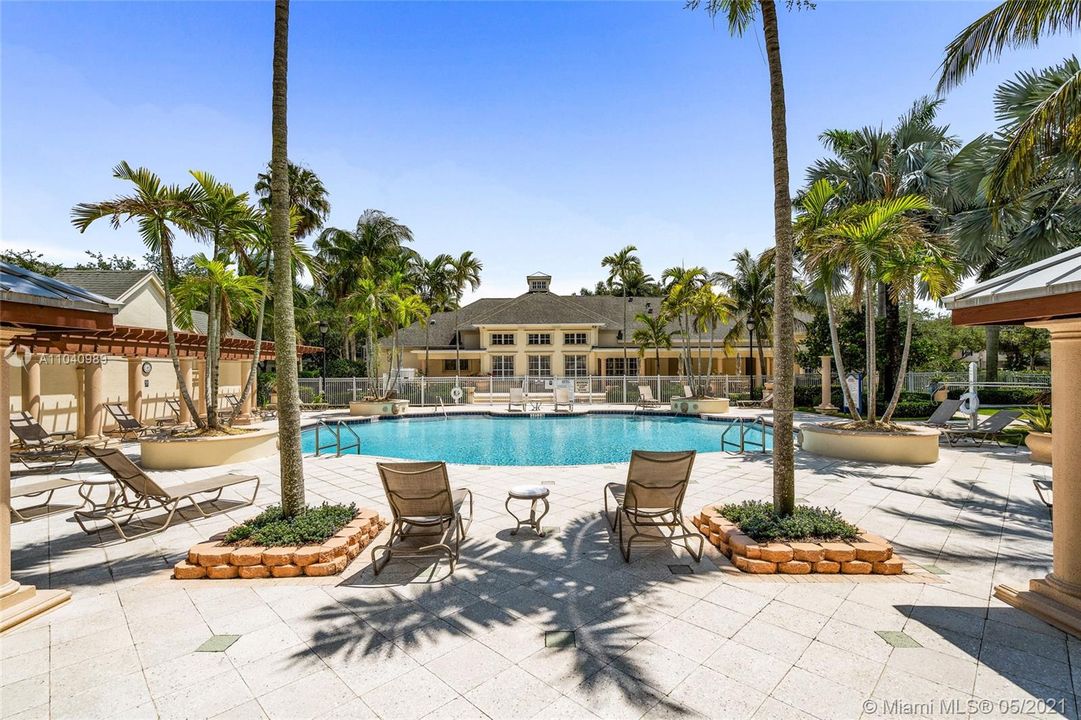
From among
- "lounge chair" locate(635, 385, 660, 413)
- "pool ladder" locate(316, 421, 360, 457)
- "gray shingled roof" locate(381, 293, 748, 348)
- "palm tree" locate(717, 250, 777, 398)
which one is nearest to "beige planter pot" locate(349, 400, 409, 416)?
"pool ladder" locate(316, 421, 360, 457)

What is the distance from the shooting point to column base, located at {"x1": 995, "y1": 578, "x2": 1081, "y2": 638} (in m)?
3.69

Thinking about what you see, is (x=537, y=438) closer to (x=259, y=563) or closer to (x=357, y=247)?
(x=259, y=563)

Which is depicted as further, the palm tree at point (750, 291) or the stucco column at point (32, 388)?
the palm tree at point (750, 291)

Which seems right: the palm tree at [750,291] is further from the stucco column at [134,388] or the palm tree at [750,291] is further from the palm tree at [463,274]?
the stucco column at [134,388]

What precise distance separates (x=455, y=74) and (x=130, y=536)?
12.0m

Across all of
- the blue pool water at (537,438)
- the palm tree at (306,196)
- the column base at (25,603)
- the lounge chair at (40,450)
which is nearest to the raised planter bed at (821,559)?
the column base at (25,603)

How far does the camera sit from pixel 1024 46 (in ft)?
24.5

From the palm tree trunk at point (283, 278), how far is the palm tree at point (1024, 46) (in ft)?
35.4

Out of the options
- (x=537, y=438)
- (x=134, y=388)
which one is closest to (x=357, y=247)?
(x=134, y=388)

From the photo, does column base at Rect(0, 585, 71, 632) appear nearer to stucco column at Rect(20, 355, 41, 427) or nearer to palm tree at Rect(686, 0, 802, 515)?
palm tree at Rect(686, 0, 802, 515)

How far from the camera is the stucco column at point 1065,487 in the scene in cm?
392

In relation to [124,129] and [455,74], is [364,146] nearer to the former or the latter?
[455,74]

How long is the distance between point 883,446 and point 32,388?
23791 millimetres

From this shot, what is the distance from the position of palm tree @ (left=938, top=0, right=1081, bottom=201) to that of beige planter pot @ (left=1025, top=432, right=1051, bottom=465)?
18.6 feet
